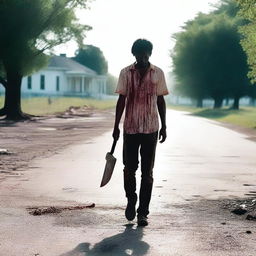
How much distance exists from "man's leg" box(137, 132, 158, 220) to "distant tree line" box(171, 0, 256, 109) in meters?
59.8

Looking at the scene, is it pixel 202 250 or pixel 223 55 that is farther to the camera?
pixel 223 55

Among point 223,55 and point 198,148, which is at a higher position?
point 223,55

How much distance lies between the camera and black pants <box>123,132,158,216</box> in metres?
6.63

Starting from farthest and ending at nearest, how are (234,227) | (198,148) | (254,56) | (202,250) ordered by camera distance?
1. (254,56)
2. (198,148)
3. (234,227)
4. (202,250)

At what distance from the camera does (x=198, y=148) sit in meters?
17.9

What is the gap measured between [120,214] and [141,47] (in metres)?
2.01

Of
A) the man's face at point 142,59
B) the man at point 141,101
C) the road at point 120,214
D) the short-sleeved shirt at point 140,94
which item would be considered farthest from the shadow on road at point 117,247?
the man's face at point 142,59

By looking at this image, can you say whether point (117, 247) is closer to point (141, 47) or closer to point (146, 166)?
point (146, 166)

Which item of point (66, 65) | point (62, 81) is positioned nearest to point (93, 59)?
point (66, 65)

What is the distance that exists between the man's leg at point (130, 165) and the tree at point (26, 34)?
3371cm

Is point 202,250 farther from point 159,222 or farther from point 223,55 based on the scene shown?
point 223,55

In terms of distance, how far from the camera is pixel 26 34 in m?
39.9

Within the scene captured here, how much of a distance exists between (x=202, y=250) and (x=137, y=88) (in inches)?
77.6

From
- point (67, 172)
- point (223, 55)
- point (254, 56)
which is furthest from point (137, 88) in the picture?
point (223, 55)
